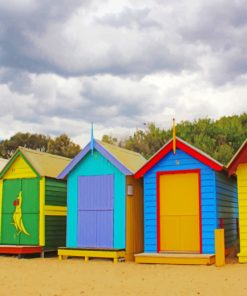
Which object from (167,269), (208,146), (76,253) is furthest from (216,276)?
(208,146)

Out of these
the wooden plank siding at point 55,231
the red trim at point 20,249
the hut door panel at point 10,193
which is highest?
the hut door panel at point 10,193

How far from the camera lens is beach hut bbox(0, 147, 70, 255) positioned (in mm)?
16750

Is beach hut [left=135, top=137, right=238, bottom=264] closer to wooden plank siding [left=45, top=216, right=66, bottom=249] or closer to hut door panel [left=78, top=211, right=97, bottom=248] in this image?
hut door panel [left=78, top=211, right=97, bottom=248]

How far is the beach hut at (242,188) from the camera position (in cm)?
1327

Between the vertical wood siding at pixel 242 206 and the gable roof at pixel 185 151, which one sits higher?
the gable roof at pixel 185 151

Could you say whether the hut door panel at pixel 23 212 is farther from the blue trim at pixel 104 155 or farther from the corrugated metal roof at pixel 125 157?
the corrugated metal roof at pixel 125 157

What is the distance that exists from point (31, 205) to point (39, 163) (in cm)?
152

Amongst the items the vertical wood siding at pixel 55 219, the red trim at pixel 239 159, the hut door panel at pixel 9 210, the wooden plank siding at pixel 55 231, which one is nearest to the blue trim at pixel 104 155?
the vertical wood siding at pixel 55 219

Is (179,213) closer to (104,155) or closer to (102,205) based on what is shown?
(102,205)

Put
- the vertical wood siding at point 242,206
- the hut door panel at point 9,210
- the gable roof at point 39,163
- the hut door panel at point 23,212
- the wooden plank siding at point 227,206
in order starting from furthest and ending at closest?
the hut door panel at point 9,210
the gable roof at point 39,163
the hut door panel at point 23,212
the wooden plank siding at point 227,206
the vertical wood siding at point 242,206

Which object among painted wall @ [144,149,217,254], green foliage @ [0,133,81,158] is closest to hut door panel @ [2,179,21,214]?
painted wall @ [144,149,217,254]

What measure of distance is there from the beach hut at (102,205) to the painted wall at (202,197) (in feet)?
2.05

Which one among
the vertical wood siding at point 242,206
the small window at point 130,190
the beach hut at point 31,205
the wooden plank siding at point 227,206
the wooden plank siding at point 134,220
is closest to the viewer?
the vertical wood siding at point 242,206

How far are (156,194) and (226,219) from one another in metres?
2.45
